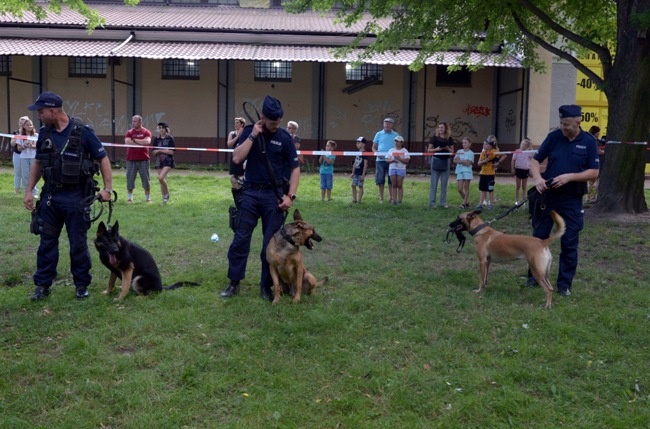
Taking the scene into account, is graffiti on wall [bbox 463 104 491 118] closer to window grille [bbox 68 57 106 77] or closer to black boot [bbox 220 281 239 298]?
window grille [bbox 68 57 106 77]

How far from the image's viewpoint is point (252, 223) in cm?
621

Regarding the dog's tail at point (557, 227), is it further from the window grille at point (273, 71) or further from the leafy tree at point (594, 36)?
the window grille at point (273, 71)

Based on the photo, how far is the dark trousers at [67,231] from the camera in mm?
5953

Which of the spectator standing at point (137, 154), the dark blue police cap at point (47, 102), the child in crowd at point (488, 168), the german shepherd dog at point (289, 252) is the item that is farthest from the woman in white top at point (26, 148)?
the child in crowd at point (488, 168)

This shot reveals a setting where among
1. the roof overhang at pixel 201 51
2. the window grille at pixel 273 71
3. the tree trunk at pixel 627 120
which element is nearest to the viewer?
the tree trunk at pixel 627 120

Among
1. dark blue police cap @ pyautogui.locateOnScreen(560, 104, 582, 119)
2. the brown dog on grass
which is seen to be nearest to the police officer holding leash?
the brown dog on grass

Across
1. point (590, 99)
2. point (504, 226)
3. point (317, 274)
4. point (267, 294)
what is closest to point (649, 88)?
point (504, 226)

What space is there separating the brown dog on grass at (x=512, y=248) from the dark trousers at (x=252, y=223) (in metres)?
2.03

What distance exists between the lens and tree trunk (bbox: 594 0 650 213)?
1109cm

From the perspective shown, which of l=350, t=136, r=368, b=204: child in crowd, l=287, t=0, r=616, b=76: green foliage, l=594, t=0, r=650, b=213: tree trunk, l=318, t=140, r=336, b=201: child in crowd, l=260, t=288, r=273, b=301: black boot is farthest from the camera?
l=318, t=140, r=336, b=201: child in crowd

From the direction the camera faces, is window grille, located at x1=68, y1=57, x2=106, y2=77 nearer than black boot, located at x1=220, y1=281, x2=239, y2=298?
No

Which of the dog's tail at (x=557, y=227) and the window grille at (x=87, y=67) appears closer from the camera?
the dog's tail at (x=557, y=227)

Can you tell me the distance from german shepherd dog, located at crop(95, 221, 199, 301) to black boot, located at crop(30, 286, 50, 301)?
54 centimetres

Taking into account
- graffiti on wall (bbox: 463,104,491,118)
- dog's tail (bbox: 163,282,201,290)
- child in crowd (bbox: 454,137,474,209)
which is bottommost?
dog's tail (bbox: 163,282,201,290)
